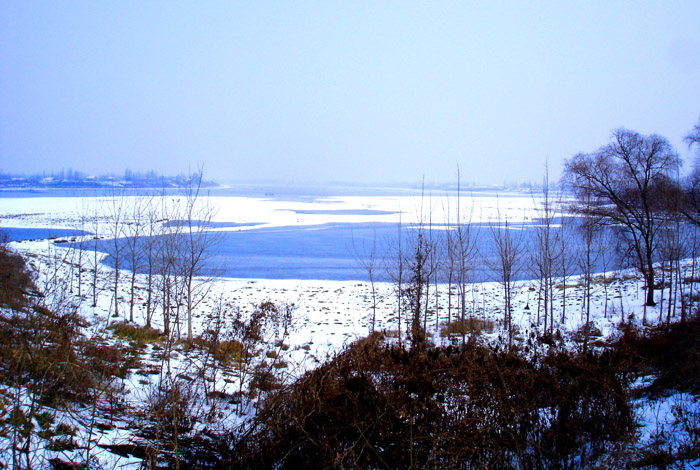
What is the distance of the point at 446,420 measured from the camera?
515 cm

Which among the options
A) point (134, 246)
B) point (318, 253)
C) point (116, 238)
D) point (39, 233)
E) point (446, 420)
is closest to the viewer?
point (446, 420)

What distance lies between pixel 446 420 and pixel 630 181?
65.3 feet

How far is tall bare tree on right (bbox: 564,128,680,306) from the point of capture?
19391 millimetres

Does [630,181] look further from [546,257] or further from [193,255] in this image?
[193,255]

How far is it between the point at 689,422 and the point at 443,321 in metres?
16.3

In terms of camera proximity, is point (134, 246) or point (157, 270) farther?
point (157, 270)

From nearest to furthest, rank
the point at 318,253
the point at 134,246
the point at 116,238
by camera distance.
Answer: the point at 134,246 < the point at 116,238 < the point at 318,253

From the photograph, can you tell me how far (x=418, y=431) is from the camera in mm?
4984

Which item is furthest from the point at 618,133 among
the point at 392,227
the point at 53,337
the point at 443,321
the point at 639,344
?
the point at 392,227

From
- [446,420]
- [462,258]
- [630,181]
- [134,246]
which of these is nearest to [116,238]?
[134,246]

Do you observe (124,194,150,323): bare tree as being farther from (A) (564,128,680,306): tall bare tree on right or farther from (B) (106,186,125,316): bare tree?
(A) (564,128,680,306): tall bare tree on right

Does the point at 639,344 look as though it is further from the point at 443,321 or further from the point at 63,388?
the point at 443,321

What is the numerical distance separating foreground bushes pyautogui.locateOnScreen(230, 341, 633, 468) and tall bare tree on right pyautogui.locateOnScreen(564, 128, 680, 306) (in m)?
16.6

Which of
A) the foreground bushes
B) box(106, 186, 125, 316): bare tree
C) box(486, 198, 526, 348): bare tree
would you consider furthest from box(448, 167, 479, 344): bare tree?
box(106, 186, 125, 316): bare tree
